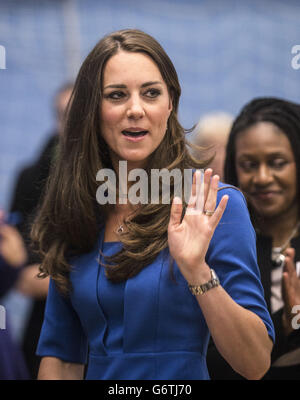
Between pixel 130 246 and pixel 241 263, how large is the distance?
0.22 metres

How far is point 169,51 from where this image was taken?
2.49 metres

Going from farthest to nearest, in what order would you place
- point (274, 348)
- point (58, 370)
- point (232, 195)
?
point (274, 348)
point (58, 370)
point (232, 195)

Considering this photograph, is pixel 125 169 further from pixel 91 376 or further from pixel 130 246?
pixel 91 376

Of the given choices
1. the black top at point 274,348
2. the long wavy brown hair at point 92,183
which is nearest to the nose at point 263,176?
the black top at point 274,348

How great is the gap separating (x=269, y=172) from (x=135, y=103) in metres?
0.50

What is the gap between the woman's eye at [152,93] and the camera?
3.89 feet

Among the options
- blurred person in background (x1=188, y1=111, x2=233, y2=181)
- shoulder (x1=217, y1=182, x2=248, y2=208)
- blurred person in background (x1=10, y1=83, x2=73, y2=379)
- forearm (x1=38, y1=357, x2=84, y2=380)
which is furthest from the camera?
blurred person in background (x1=188, y1=111, x2=233, y2=181)

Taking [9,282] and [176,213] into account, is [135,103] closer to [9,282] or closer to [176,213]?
[176,213]

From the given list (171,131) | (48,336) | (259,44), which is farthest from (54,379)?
(259,44)

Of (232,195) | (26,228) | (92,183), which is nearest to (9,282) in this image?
(26,228)

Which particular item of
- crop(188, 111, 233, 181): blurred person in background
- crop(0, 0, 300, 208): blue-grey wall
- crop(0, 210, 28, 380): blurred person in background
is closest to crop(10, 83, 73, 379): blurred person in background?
crop(0, 210, 28, 380): blurred person in background

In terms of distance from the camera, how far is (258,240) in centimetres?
149

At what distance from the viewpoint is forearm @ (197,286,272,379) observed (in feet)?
3.28

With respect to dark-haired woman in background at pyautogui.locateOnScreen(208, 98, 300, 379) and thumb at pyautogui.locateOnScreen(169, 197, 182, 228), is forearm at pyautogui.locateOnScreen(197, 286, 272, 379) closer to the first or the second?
thumb at pyautogui.locateOnScreen(169, 197, 182, 228)
